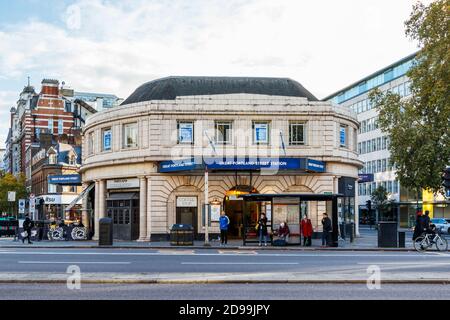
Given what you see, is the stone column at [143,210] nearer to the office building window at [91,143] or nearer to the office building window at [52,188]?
the office building window at [91,143]

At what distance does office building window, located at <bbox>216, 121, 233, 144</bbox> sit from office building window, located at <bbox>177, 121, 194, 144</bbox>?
154 cm

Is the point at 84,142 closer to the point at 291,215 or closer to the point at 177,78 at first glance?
the point at 177,78

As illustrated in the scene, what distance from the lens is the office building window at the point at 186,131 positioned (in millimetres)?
37031

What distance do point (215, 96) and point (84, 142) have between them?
12647 millimetres

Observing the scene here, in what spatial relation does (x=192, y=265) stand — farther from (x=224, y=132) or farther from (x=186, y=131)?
(x=224, y=132)

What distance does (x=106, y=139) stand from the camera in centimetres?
4041

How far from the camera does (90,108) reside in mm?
106125

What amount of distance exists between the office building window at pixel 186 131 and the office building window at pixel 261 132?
3730 millimetres

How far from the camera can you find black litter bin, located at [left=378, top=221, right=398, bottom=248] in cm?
3058

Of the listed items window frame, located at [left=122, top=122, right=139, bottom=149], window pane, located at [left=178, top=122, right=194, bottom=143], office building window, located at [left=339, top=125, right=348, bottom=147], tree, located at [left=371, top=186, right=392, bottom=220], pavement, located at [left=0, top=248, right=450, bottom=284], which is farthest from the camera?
tree, located at [left=371, top=186, right=392, bottom=220]

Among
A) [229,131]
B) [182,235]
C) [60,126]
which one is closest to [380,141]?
[60,126]

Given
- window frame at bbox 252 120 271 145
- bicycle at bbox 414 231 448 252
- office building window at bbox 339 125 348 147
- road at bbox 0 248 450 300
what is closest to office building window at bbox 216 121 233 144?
window frame at bbox 252 120 271 145

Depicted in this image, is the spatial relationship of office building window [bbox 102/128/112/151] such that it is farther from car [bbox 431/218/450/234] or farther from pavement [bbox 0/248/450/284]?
car [bbox 431/218/450/234]
